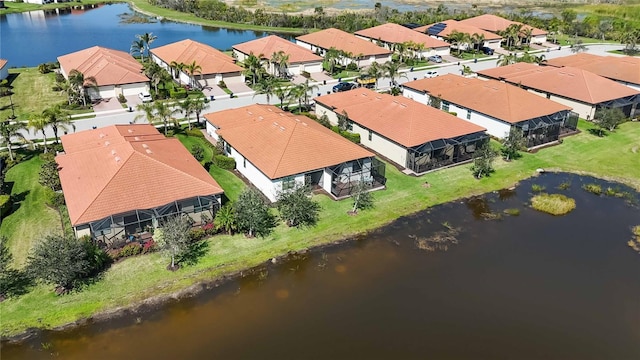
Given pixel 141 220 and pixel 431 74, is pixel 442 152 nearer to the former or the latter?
pixel 141 220

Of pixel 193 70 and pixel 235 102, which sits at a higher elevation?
pixel 193 70

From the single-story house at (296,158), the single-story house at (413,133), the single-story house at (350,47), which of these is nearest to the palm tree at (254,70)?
the single-story house at (413,133)

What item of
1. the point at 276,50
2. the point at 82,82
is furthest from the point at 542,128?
the point at 82,82

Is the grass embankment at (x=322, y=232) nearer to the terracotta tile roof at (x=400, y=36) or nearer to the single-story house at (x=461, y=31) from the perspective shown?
the terracotta tile roof at (x=400, y=36)

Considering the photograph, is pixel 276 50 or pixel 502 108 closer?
pixel 502 108

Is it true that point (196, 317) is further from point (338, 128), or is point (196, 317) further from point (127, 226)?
point (338, 128)

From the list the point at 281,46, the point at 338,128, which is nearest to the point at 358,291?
the point at 338,128
